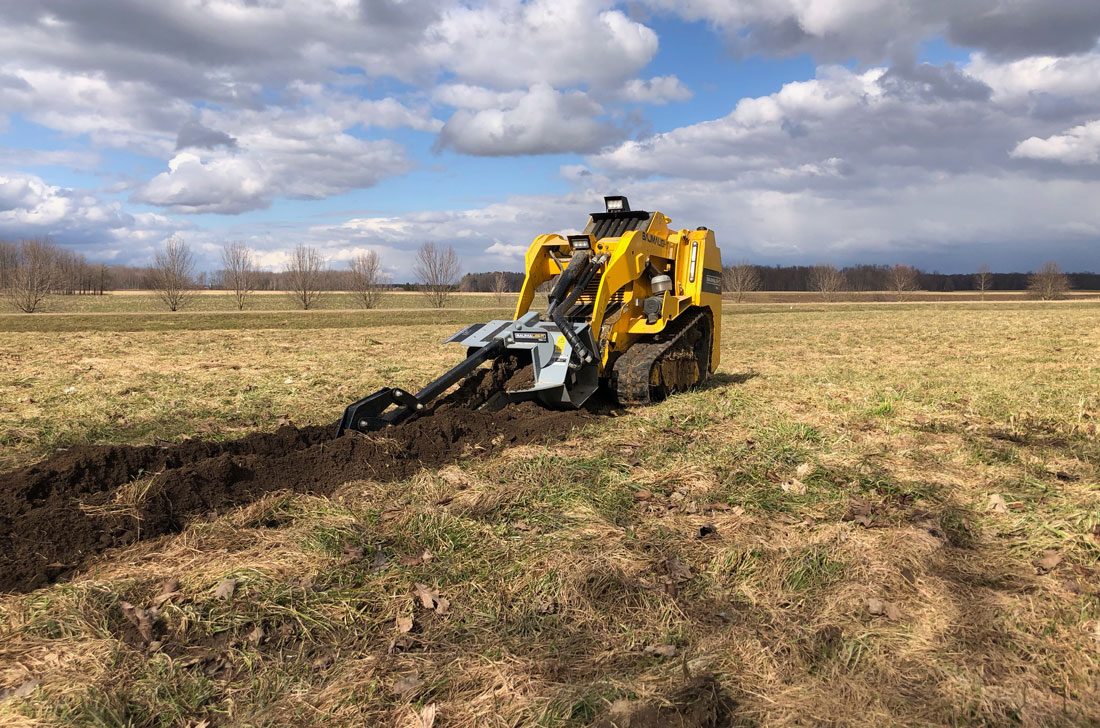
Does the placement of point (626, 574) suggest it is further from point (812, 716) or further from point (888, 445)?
point (888, 445)

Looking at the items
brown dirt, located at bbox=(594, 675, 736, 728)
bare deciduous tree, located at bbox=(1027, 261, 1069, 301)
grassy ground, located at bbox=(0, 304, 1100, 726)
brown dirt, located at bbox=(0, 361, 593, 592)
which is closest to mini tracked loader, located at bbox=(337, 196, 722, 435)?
brown dirt, located at bbox=(0, 361, 593, 592)

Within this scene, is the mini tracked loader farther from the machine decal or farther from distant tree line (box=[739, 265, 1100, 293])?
distant tree line (box=[739, 265, 1100, 293])

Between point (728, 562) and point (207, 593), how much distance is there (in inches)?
127

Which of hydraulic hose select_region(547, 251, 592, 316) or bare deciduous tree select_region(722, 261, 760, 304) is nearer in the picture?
hydraulic hose select_region(547, 251, 592, 316)

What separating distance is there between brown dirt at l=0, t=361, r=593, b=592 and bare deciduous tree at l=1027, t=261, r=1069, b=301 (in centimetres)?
9056

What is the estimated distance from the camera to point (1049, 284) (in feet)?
255

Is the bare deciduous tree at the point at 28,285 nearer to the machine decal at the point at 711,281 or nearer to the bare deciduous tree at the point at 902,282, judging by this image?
the machine decal at the point at 711,281

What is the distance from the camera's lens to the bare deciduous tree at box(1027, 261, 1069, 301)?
3068 inches

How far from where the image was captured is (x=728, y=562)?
445 centimetres

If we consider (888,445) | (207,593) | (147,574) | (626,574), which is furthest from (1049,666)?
(147,574)

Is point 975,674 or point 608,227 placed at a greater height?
point 608,227

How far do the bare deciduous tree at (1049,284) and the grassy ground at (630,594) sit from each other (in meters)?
87.2

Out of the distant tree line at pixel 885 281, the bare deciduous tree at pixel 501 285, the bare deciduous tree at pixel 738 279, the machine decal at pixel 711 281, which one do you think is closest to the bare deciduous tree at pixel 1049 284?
the distant tree line at pixel 885 281

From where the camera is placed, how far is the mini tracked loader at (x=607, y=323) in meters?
8.28
